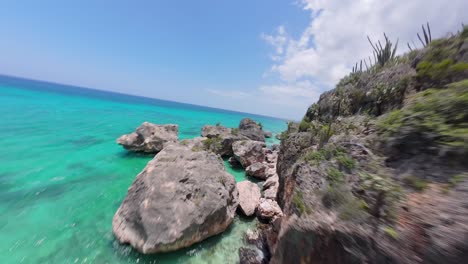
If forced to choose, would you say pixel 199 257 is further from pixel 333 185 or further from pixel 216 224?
pixel 333 185

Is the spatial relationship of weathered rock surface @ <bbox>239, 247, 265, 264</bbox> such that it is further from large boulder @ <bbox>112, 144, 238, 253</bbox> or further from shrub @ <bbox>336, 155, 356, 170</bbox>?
shrub @ <bbox>336, 155, 356, 170</bbox>

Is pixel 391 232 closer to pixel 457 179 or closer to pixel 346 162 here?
pixel 457 179

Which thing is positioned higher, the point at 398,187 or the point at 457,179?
the point at 457,179

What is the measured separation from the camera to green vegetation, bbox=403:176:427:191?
2.66 m

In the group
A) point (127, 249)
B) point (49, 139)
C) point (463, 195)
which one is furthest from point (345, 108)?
point (49, 139)

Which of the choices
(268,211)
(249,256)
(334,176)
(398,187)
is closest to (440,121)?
(398,187)

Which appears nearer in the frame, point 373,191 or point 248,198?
point 373,191

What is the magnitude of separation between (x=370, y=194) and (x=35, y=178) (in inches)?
662

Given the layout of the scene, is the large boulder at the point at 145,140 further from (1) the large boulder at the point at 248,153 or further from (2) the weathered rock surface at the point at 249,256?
(2) the weathered rock surface at the point at 249,256

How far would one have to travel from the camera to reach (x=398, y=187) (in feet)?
9.46

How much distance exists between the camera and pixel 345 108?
8234 mm

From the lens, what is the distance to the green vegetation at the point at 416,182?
2655mm

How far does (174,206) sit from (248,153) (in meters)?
11.3

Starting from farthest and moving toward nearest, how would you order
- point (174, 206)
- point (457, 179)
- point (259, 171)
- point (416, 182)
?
point (259, 171) < point (174, 206) < point (416, 182) < point (457, 179)
